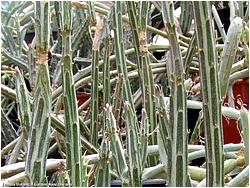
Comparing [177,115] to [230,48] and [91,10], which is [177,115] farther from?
[91,10]

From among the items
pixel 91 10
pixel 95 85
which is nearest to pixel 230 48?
pixel 95 85

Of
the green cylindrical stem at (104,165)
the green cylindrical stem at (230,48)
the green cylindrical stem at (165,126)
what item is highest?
the green cylindrical stem at (230,48)

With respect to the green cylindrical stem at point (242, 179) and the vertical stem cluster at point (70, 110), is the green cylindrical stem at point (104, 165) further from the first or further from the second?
the green cylindrical stem at point (242, 179)

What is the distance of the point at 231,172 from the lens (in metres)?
0.61

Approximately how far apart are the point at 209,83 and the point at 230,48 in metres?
0.21

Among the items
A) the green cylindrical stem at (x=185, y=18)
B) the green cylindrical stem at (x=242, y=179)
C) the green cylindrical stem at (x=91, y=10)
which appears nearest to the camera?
the green cylindrical stem at (x=242, y=179)

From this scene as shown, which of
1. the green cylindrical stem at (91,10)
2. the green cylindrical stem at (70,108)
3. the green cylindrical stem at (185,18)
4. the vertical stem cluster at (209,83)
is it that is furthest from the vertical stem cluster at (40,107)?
the green cylindrical stem at (185,18)

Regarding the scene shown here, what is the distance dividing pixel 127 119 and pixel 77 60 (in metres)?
0.70

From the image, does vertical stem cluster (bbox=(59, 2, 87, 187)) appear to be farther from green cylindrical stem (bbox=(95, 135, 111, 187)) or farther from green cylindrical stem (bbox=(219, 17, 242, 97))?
green cylindrical stem (bbox=(219, 17, 242, 97))

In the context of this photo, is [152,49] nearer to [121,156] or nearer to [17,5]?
[17,5]

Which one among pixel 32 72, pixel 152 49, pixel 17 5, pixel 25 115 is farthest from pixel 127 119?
pixel 17 5

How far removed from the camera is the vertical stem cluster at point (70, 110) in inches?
17.3

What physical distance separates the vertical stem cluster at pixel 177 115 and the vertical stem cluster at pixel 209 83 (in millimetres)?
17

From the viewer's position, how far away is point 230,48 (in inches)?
23.3
